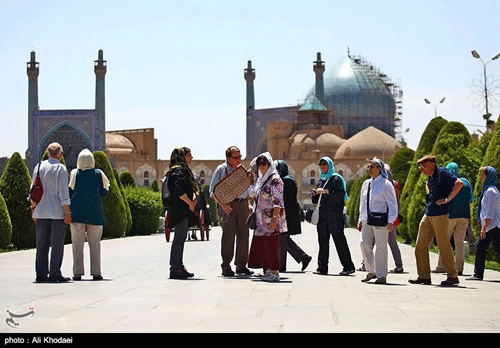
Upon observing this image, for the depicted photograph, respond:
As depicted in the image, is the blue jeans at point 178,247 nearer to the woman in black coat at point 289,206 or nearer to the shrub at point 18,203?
the woman in black coat at point 289,206

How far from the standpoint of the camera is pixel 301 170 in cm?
6494

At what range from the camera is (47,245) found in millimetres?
8344

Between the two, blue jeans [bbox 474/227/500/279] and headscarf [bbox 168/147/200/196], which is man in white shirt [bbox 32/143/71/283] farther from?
blue jeans [bbox 474/227/500/279]

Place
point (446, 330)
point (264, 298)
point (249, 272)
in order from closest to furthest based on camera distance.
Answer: point (446, 330) → point (264, 298) → point (249, 272)

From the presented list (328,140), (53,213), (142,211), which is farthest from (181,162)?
(328,140)

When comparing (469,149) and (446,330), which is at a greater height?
(469,149)

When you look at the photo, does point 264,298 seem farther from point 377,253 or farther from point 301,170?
point 301,170

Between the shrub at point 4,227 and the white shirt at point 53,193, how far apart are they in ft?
21.2

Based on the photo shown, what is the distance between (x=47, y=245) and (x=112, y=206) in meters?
11.7

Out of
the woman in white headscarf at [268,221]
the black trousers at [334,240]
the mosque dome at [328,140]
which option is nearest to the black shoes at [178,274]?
the woman in white headscarf at [268,221]

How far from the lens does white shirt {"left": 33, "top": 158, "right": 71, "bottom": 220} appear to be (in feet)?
27.0

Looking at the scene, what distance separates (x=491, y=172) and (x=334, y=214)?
163 centimetres

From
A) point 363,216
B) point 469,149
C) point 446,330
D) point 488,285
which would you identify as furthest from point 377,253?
point 469,149

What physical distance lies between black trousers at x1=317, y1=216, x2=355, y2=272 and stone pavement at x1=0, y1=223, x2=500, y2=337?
7.6 inches
